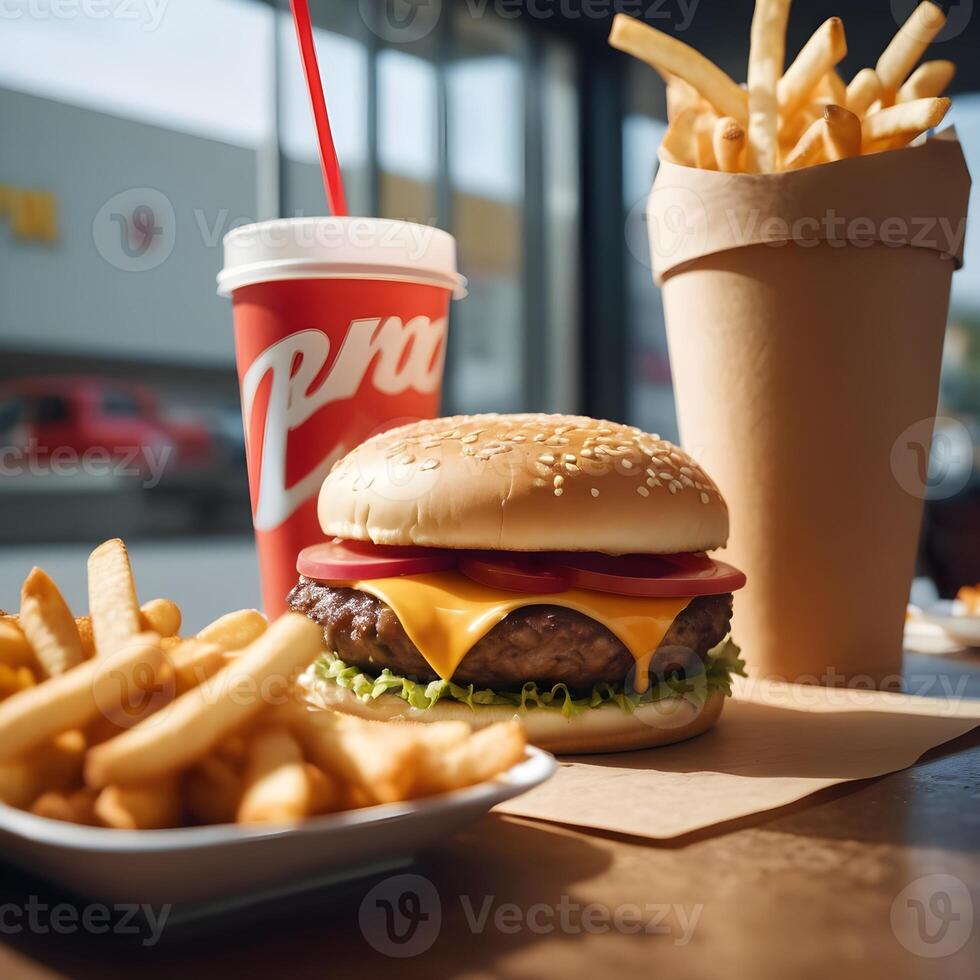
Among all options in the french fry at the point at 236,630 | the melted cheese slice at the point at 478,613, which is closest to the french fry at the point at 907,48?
the melted cheese slice at the point at 478,613

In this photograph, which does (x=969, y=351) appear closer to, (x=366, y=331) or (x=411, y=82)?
(x=411, y=82)

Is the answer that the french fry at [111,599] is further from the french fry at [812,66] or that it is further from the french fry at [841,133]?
the french fry at [812,66]

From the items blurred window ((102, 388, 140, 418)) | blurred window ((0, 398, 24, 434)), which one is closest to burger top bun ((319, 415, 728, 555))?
blurred window ((0, 398, 24, 434))

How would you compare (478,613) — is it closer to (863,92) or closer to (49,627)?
(49,627)

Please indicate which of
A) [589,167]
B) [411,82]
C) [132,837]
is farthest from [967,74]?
[132,837]
